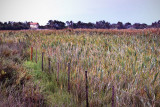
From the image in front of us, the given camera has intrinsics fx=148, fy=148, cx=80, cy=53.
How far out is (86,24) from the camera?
5881 cm

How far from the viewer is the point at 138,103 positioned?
2500 millimetres

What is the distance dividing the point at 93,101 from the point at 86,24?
5767 centimetres

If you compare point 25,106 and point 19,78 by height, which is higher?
point 19,78

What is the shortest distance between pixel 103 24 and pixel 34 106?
66.1m

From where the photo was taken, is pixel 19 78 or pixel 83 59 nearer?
pixel 19 78

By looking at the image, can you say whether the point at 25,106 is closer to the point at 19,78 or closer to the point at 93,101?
the point at 19,78

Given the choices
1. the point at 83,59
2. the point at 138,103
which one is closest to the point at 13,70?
the point at 83,59

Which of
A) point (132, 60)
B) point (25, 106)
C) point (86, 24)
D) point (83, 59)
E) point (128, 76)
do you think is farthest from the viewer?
point (86, 24)

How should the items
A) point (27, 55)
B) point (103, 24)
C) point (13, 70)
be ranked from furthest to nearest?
point (103, 24), point (27, 55), point (13, 70)

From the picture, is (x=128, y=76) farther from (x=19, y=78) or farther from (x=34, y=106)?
(x=19, y=78)

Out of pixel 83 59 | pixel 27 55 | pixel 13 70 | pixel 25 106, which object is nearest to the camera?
pixel 25 106

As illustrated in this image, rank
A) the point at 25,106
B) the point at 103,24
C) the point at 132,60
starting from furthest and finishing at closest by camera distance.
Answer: the point at 103,24 → the point at 132,60 → the point at 25,106

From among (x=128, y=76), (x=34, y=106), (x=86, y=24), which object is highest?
(x=86, y=24)

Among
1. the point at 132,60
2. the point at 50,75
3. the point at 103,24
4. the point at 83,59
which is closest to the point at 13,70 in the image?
the point at 50,75
